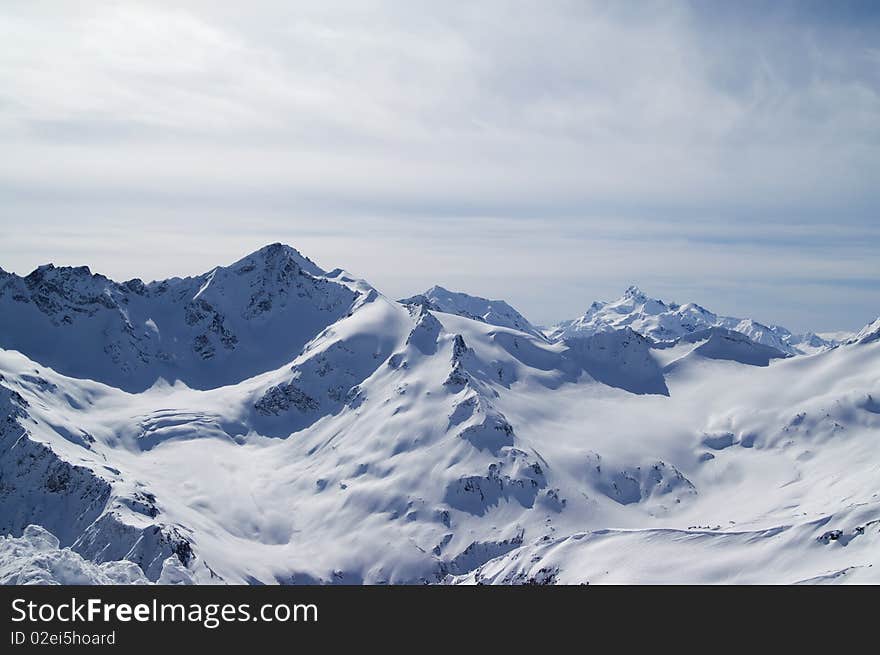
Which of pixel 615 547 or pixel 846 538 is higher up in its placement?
pixel 846 538

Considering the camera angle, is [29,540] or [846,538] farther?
[846,538]
